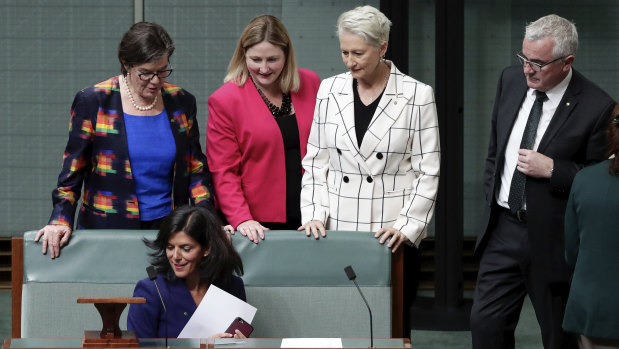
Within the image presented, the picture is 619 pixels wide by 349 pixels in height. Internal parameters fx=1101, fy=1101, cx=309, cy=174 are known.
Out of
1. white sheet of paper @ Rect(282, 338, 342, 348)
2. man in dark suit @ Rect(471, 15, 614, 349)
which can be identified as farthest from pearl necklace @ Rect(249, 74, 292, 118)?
white sheet of paper @ Rect(282, 338, 342, 348)

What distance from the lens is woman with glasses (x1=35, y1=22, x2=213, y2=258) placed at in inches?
143

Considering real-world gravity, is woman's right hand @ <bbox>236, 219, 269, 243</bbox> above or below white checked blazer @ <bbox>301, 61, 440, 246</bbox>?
below

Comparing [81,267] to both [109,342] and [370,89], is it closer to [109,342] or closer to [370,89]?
[109,342]

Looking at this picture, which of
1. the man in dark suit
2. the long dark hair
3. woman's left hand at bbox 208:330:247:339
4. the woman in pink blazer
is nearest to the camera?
woman's left hand at bbox 208:330:247:339

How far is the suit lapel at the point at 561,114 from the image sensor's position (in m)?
3.63

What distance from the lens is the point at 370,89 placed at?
380 centimetres

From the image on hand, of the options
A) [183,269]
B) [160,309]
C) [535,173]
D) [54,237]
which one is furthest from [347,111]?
[54,237]

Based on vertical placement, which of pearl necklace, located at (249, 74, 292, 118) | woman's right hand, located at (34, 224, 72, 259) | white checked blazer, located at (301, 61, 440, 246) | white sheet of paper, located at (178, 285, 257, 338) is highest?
pearl necklace, located at (249, 74, 292, 118)

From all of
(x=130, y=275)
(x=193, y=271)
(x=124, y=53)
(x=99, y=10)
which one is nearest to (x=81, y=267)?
(x=130, y=275)

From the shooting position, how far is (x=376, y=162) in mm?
3742

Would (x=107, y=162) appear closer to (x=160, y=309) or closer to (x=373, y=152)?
(x=160, y=309)

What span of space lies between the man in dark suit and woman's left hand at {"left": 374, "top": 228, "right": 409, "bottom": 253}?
0.31 m

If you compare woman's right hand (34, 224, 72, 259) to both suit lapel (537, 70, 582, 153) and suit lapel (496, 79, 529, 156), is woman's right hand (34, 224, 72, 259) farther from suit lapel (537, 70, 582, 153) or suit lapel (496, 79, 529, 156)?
suit lapel (537, 70, 582, 153)

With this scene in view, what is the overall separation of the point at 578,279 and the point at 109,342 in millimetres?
1512
